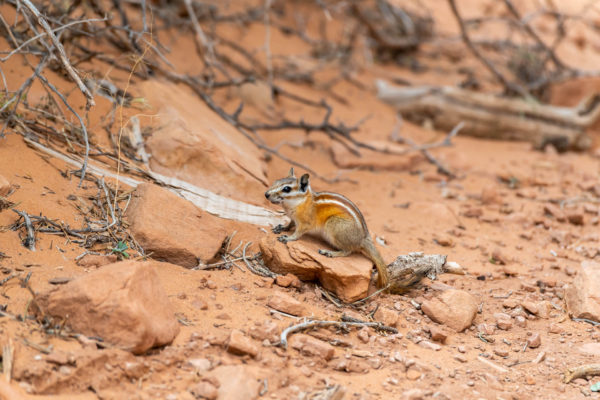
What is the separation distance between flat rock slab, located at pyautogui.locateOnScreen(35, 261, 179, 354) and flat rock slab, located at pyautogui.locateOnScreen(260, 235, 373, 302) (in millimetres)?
1225

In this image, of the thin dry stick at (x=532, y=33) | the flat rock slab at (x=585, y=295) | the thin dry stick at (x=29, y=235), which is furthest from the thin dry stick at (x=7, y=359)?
the thin dry stick at (x=532, y=33)

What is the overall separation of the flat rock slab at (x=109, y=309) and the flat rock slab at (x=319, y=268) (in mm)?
1225

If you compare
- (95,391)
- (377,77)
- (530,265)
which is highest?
(377,77)

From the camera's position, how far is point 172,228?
4227 millimetres

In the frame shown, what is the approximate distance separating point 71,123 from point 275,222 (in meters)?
1.96

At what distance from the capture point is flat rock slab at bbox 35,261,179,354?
3.14 m

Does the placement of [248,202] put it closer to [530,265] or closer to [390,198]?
[390,198]

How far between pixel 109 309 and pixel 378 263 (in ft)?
6.87

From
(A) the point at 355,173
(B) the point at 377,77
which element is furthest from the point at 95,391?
(B) the point at 377,77

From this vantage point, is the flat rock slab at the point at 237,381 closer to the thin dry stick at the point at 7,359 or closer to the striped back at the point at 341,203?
the thin dry stick at the point at 7,359

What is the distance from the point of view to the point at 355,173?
7.13 meters

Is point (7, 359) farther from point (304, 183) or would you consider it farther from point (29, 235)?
point (304, 183)

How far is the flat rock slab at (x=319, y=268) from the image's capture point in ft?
13.7

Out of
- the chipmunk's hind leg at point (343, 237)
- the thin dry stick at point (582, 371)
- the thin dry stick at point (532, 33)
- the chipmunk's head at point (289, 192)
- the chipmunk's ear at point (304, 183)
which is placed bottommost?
the thin dry stick at point (582, 371)
